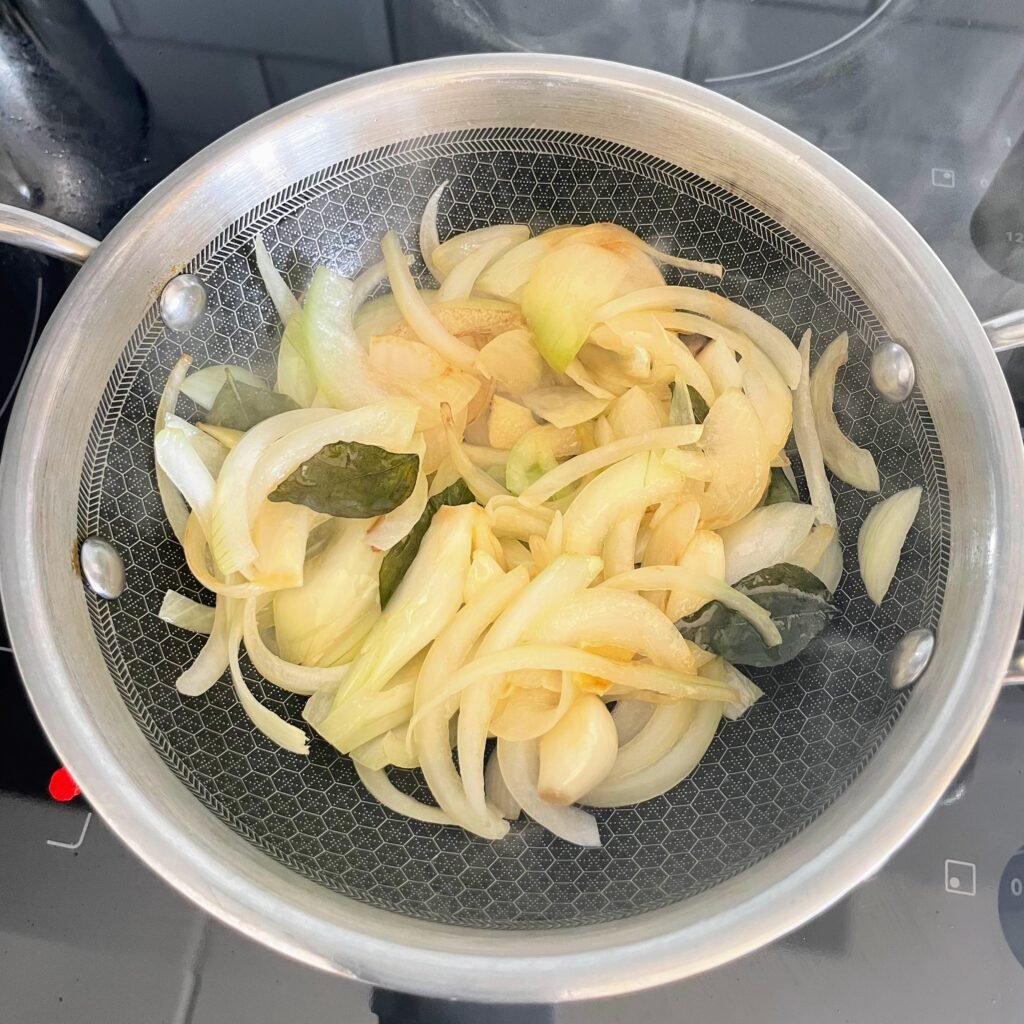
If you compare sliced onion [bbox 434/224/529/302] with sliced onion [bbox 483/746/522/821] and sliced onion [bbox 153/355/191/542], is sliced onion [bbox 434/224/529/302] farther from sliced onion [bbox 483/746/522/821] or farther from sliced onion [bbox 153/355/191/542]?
sliced onion [bbox 483/746/522/821]

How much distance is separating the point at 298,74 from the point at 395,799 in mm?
902

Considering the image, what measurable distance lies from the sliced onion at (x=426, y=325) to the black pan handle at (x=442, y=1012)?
23.5 inches

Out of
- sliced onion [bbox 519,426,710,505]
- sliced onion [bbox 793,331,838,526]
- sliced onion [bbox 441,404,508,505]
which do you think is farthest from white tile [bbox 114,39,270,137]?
sliced onion [bbox 793,331,838,526]

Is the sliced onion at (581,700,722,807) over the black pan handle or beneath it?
over

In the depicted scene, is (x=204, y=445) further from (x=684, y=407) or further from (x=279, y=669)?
(x=684, y=407)

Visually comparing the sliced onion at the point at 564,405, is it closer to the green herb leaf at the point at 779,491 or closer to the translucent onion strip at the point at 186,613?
the green herb leaf at the point at 779,491

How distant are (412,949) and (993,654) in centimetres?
52

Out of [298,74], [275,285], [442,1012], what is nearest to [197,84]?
[298,74]

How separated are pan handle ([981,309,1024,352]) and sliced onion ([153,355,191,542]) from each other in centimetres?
78

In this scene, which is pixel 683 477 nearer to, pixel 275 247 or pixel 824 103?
pixel 275 247

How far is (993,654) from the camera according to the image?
708 mm

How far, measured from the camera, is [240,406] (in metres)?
0.87

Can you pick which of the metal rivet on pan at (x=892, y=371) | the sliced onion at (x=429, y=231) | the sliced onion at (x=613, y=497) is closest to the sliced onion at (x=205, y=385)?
the sliced onion at (x=429, y=231)

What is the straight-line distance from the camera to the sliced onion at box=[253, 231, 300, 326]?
35.9 inches
